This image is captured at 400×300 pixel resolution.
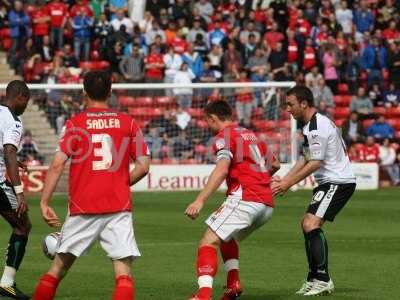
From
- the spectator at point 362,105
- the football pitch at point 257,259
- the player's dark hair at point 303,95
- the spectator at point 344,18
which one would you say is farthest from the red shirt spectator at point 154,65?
the player's dark hair at point 303,95

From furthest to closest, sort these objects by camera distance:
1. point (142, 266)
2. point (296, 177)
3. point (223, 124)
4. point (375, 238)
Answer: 1. point (375, 238)
2. point (142, 266)
3. point (296, 177)
4. point (223, 124)

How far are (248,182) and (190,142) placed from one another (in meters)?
19.5

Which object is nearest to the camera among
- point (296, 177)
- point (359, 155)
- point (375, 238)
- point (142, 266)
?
point (296, 177)

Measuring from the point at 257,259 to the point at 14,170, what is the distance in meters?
5.13

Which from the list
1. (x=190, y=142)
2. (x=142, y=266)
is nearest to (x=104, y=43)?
(x=190, y=142)

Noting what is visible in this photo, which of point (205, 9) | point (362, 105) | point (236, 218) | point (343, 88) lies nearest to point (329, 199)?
point (236, 218)

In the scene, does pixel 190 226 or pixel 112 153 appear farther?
pixel 190 226

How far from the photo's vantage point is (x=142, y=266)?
49.7 ft

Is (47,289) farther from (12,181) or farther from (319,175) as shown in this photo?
(319,175)

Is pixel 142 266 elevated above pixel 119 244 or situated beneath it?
situated beneath

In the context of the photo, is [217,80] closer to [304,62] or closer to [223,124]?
[304,62]

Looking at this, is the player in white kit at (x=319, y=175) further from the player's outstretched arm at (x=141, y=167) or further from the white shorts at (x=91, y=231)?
the white shorts at (x=91, y=231)

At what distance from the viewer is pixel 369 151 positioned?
3350cm

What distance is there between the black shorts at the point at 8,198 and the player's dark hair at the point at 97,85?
262cm
